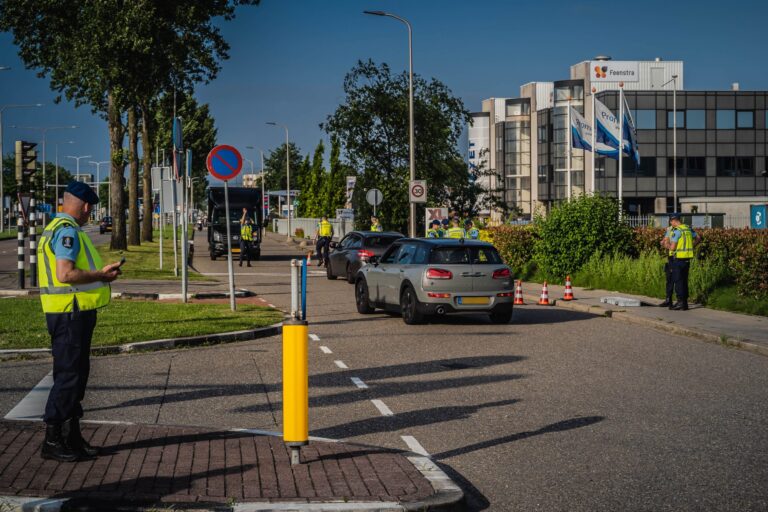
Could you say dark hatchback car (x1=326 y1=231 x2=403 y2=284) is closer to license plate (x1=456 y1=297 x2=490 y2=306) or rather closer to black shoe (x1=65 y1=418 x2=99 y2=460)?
license plate (x1=456 y1=297 x2=490 y2=306)

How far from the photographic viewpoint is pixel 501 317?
16.4m

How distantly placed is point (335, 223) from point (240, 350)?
5182cm

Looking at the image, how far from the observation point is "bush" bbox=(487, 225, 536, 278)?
28.5 meters

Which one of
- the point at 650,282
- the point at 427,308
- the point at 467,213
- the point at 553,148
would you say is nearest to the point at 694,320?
the point at 427,308

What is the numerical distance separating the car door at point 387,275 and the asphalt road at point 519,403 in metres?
1.84

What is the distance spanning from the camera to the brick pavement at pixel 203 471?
5352mm

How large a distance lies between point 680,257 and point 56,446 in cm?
1393

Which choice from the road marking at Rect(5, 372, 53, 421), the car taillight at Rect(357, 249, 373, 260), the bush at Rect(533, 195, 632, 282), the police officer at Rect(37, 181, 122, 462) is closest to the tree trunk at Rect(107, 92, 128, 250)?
the car taillight at Rect(357, 249, 373, 260)

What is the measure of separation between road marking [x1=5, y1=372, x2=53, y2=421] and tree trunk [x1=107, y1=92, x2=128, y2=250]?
2997 cm

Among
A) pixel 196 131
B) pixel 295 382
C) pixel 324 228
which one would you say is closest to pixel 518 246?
pixel 324 228

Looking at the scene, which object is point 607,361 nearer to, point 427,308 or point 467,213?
point 427,308

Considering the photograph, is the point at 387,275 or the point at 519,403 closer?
the point at 519,403

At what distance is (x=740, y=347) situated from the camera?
13.1m

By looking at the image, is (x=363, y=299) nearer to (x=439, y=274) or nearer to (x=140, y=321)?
(x=439, y=274)
